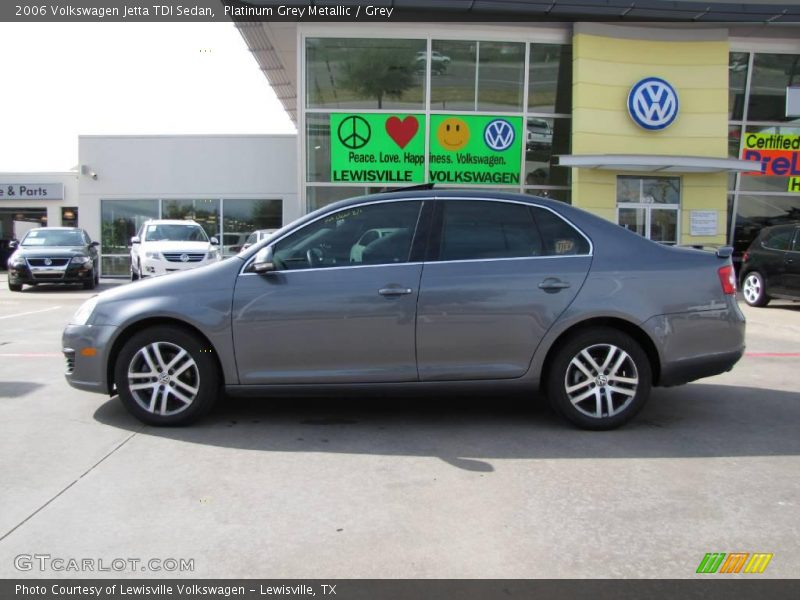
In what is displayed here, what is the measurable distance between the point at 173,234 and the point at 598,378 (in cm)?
1393

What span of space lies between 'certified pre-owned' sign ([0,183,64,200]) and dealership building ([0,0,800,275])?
13.3 m

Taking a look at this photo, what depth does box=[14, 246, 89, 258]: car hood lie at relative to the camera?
55.7 feet

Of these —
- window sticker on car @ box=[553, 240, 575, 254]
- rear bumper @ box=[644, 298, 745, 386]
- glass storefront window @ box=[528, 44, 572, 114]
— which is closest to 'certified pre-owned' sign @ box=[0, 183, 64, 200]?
glass storefront window @ box=[528, 44, 572, 114]

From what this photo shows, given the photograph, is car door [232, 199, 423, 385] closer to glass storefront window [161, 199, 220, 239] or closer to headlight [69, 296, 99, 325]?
headlight [69, 296, 99, 325]

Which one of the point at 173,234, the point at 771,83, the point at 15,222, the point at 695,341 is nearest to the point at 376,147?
the point at 173,234

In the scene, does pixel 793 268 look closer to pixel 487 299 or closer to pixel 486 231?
pixel 486 231

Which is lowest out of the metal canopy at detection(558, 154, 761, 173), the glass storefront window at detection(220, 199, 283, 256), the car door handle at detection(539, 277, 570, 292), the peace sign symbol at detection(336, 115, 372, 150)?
the car door handle at detection(539, 277, 570, 292)

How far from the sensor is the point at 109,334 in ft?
15.6

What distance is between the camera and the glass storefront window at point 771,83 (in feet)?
63.5

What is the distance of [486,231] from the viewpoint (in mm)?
4871

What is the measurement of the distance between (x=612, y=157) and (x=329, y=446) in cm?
1495

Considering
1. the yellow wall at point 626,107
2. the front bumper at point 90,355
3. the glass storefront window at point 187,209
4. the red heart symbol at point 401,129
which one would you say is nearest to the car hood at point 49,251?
the glass storefront window at point 187,209

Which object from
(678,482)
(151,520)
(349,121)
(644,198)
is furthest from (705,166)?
(151,520)

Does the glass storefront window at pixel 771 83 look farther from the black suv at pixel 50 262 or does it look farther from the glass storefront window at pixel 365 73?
the black suv at pixel 50 262
